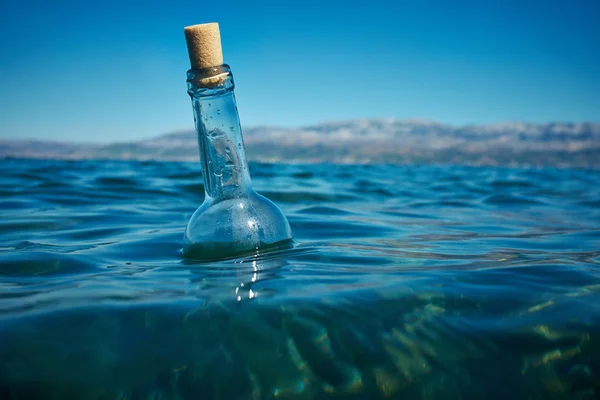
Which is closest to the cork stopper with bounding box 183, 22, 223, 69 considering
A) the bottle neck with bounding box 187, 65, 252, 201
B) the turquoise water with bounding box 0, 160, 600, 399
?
the bottle neck with bounding box 187, 65, 252, 201

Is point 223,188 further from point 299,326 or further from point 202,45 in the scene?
point 299,326

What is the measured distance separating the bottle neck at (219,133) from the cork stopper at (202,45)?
38 millimetres

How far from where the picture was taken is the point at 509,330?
4.52 feet

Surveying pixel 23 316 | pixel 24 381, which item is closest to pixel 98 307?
pixel 23 316

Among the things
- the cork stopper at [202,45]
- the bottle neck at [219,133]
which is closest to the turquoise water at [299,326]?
the bottle neck at [219,133]

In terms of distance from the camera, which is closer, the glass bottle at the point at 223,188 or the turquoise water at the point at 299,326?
the turquoise water at the point at 299,326

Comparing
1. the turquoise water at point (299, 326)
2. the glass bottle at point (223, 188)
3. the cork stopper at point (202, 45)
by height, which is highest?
the cork stopper at point (202, 45)

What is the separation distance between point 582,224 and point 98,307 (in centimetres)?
481

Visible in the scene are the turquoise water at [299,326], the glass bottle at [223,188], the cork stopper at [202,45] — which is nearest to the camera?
the turquoise water at [299,326]

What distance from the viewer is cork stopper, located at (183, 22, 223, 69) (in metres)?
2.15

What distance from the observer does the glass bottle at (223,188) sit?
2252mm

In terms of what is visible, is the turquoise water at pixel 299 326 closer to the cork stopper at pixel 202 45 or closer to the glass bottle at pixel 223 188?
the glass bottle at pixel 223 188

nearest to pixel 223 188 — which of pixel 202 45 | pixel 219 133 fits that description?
pixel 219 133

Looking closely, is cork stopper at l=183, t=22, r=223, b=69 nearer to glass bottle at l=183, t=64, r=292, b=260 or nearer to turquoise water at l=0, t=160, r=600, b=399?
glass bottle at l=183, t=64, r=292, b=260
